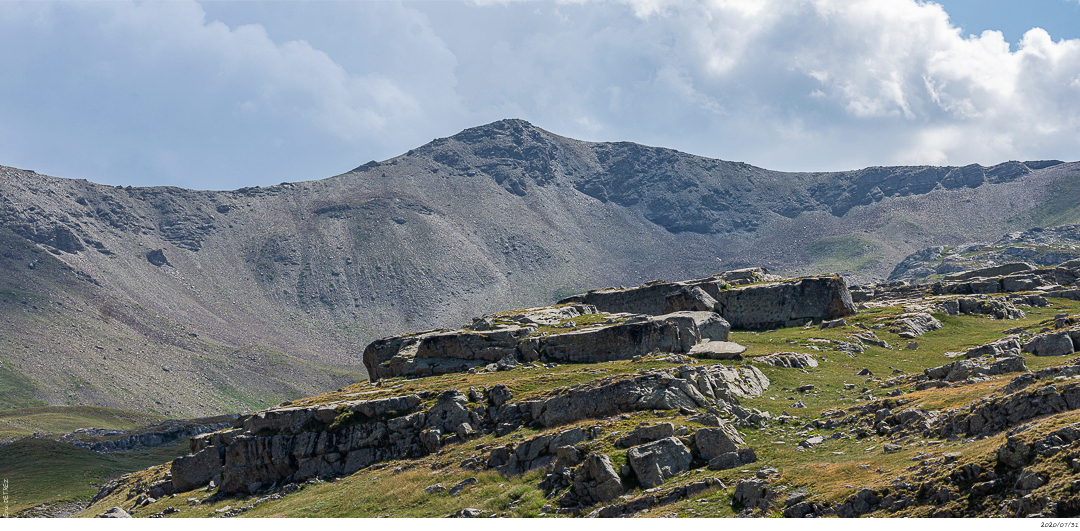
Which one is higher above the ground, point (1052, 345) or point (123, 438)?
point (1052, 345)

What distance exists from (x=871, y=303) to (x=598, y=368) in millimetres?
68640

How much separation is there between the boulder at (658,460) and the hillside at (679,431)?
104mm

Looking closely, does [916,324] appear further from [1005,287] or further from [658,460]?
[658,460]

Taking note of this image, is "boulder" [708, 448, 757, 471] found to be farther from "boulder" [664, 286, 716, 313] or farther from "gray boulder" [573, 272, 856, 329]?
"gray boulder" [573, 272, 856, 329]

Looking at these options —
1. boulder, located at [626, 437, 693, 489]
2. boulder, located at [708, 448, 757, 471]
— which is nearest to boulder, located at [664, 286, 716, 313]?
boulder, located at [626, 437, 693, 489]

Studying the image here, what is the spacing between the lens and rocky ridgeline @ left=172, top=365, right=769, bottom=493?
48.3 m

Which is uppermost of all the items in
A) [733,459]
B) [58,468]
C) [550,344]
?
[550,344]

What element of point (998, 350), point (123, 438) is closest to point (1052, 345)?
point (998, 350)

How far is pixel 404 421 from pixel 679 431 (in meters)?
24.5

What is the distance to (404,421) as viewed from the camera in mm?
56969

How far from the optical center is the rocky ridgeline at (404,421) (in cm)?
4834

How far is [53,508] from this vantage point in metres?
107

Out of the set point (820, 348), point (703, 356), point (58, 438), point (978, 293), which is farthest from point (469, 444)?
point (58, 438)
